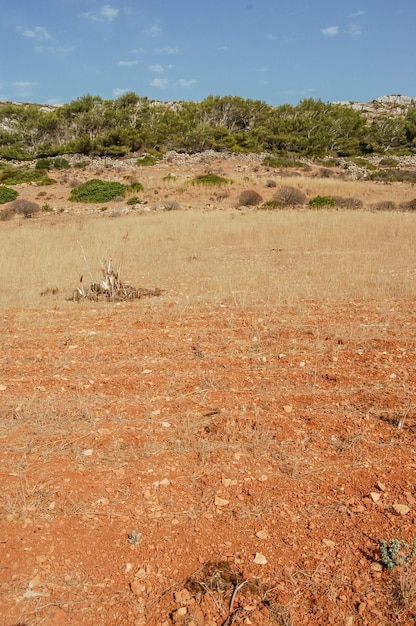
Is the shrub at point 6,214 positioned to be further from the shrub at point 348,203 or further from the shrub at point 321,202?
the shrub at point 348,203

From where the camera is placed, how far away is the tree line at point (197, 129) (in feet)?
121

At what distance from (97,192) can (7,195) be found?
4176 millimetres

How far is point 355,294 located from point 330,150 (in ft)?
123

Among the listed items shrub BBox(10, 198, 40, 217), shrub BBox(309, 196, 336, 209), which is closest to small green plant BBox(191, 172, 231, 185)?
shrub BBox(309, 196, 336, 209)

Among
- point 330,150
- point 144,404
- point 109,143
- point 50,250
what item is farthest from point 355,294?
point 330,150

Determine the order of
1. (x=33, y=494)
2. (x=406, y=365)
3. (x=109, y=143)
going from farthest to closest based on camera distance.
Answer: (x=109, y=143) → (x=406, y=365) → (x=33, y=494)

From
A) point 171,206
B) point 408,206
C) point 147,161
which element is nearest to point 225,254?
point 171,206

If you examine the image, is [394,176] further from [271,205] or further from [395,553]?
[395,553]

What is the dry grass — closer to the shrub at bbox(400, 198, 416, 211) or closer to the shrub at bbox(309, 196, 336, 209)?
the shrub at bbox(309, 196, 336, 209)

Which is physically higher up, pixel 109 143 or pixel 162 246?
pixel 109 143

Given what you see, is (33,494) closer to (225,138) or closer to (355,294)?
(355,294)

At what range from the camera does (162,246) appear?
42.1 ft

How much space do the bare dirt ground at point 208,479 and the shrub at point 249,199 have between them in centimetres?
1624

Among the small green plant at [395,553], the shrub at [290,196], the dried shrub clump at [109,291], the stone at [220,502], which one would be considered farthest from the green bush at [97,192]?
the small green plant at [395,553]
